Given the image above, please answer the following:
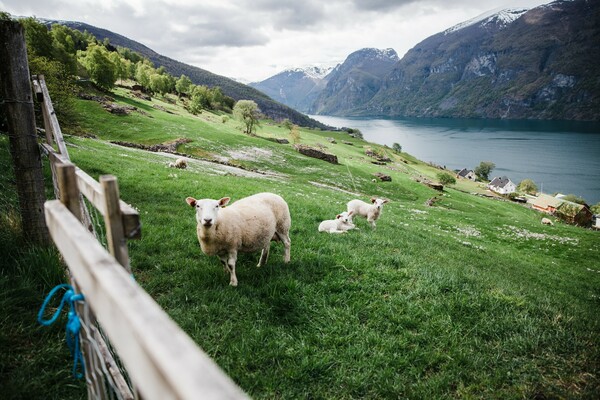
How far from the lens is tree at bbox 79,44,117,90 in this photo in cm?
6419

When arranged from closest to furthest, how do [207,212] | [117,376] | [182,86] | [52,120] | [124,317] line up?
[124,317] → [117,376] → [52,120] → [207,212] → [182,86]

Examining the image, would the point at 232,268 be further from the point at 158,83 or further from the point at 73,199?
the point at 158,83

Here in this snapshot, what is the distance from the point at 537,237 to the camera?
27.0 metres

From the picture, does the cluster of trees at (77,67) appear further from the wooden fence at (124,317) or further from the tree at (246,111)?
the wooden fence at (124,317)

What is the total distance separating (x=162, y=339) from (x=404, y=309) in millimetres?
5891

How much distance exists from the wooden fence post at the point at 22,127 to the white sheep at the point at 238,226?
251 centimetres

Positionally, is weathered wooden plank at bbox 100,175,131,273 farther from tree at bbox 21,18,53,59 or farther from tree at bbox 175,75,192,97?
tree at bbox 175,75,192,97


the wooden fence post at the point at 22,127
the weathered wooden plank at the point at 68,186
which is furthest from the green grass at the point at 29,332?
the weathered wooden plank at the point at 68,186

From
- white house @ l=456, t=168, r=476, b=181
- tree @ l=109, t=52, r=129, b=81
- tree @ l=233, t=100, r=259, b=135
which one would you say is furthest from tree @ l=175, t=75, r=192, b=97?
white house @ l=456, t=168, r=476, b=181

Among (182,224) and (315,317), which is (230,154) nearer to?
(182,224)

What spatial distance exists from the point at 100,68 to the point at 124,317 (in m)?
80.6

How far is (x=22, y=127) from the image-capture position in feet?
16.6

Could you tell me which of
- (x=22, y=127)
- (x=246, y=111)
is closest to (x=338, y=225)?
(x=22, y=127)

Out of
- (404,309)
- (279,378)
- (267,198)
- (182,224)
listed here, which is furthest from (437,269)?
(182,224)
